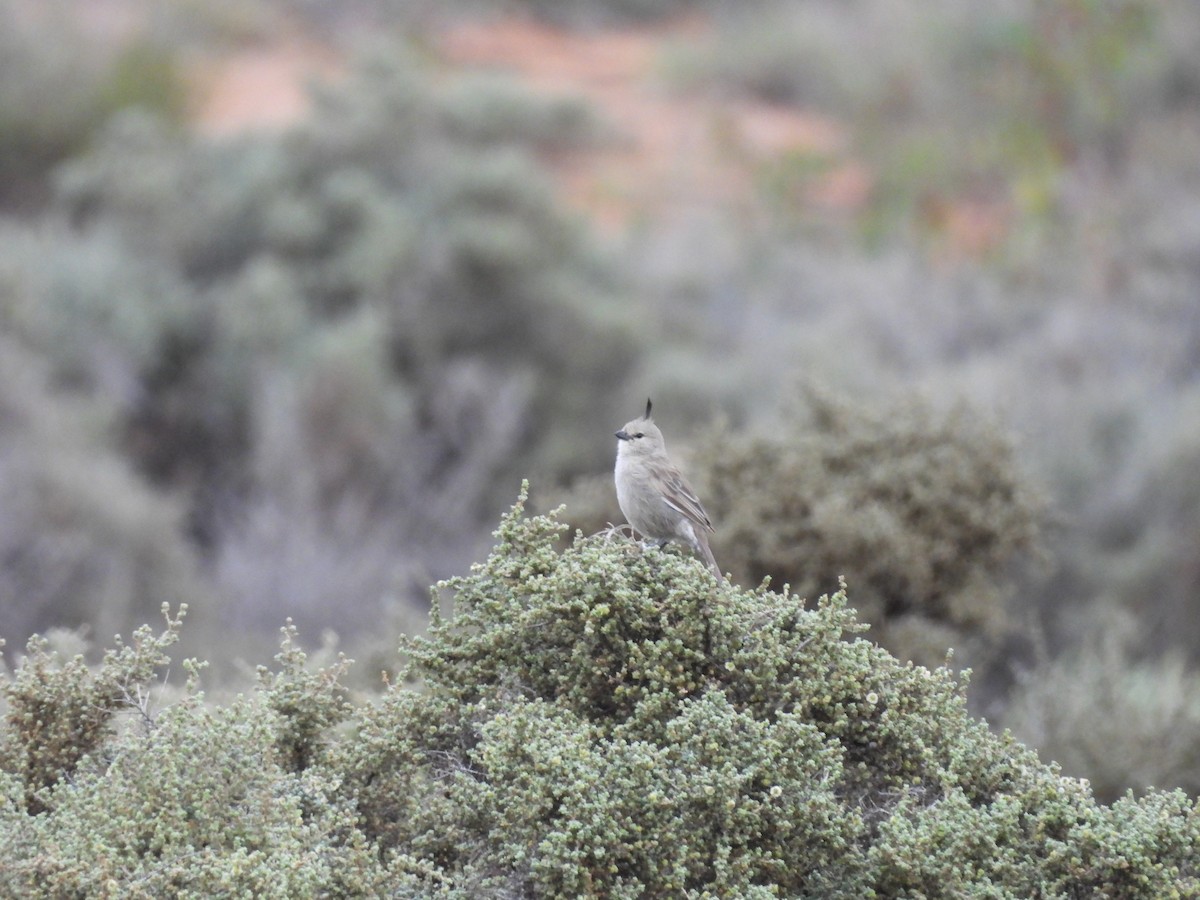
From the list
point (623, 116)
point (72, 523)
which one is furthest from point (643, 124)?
point (72, 523)

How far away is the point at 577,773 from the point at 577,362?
35.1 ft

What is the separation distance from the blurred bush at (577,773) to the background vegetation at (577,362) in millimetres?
44

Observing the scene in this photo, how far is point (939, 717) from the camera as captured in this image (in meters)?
3.94

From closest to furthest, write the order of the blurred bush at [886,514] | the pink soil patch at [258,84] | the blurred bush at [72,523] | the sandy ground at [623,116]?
the blurred bush at [886,514]
the blurred bush at [72,523]
the pink soil patch at [258,84]
the sandy ground at [623,116]

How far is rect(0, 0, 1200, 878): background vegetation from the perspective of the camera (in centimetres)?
770

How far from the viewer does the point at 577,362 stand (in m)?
14.1

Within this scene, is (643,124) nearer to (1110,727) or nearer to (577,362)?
(577,362)

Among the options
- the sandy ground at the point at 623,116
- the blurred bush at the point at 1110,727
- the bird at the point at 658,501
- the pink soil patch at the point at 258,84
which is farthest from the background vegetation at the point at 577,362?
the bird at the point at 658,501

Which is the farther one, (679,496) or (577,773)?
(679,496)

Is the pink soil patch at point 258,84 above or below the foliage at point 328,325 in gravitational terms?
above

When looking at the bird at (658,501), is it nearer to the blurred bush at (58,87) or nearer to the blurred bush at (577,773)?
the blurred bush at (577,773)

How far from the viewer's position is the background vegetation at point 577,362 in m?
7.70

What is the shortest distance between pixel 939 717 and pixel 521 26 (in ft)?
77.7

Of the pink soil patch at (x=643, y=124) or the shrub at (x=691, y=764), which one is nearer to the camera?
the shrub at (x=691, y=764)
